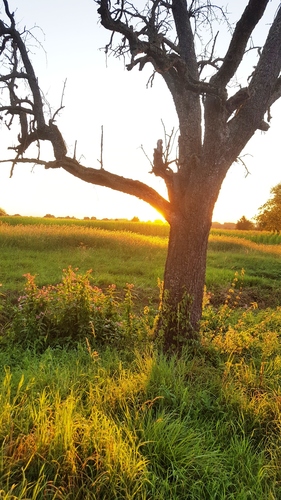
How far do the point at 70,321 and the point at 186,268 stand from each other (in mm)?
1992

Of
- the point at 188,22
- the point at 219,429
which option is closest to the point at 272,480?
the point at 219,429

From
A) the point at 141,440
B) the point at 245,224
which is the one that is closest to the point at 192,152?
the point at 141,440

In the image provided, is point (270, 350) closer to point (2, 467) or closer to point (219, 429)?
point (219, 429)

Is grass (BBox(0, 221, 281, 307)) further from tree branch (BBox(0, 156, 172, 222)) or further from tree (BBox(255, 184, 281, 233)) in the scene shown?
tree (BBox(255, 184, 281, 233))

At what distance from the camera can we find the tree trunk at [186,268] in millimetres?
5609

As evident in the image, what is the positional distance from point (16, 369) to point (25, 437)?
5.58 ft

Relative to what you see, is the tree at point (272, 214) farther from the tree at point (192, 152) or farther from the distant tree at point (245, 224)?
the tree at point (192, 152)

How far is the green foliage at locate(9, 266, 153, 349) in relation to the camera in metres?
5.99

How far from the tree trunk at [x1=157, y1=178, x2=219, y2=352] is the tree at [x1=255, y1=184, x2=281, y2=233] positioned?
35.1 meters

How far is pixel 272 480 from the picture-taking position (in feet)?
10.4

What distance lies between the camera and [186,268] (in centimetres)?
567

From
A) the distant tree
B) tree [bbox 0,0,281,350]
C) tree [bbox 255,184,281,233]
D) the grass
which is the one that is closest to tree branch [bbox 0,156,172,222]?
tree [bbox 0,0,281,350]

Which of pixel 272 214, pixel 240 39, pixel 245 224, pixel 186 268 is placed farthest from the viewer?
pixel 245 224

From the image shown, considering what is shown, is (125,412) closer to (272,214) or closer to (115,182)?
(115,182)
